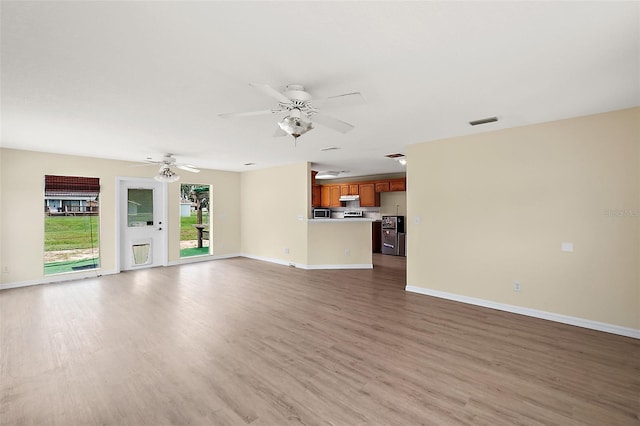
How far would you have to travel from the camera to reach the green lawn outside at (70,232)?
16.7 ft

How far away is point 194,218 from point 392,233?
5.59 m

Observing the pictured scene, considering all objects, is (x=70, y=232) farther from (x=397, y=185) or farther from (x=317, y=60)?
(x=397, y=185)

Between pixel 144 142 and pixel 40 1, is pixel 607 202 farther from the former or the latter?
pixel 144 142

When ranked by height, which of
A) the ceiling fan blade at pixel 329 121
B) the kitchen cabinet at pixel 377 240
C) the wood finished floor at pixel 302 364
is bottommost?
the wood finished floor at pixel 302 364

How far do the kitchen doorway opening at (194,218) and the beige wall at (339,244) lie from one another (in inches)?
116

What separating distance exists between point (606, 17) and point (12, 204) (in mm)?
7432

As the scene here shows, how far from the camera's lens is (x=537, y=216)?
3.38 meters

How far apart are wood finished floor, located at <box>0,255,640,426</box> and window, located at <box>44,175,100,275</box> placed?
142 cm

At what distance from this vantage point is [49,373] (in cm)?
225

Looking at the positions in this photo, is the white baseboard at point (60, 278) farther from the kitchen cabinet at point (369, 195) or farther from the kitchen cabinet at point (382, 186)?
the kitchen cabinet at point (382, 186)

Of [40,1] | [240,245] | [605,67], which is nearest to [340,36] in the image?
[40,1]

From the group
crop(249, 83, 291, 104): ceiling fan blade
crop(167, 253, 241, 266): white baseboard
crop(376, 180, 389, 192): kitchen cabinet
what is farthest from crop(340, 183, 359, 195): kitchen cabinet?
crop(249, 83, 291, 104): ceiling fan blade

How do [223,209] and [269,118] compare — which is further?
[223,209]

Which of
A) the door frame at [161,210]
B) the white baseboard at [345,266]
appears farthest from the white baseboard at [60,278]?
the white baseboard at [345,266]
